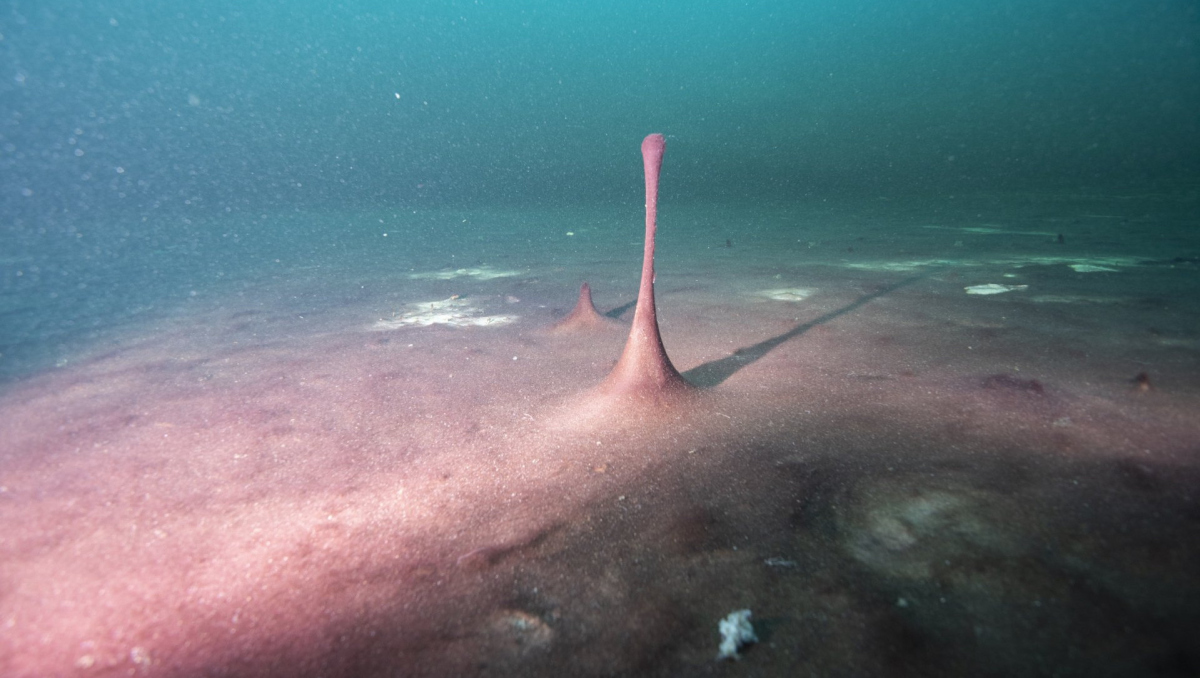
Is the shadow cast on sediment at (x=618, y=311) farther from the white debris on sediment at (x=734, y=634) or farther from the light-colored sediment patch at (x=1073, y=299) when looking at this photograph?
the light-colored sediment patch at (x=1073, y=299)

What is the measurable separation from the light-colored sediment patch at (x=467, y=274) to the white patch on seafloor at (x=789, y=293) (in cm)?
784

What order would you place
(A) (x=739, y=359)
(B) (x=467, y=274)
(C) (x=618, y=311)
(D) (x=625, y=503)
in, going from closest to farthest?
(D) (x=625, y=503) → (A) (x=739, y=359) → (C) (x=618, y=311) → (B) (x=467, y=274)

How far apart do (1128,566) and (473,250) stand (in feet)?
71.6

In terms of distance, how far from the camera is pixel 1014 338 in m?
7.09

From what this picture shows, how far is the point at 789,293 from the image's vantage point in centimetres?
1106

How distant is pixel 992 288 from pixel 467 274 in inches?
540

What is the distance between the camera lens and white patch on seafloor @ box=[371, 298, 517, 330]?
33.0ft

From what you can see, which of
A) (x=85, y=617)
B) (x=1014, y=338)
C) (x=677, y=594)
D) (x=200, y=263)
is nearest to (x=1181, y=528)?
(x=677, y=594)

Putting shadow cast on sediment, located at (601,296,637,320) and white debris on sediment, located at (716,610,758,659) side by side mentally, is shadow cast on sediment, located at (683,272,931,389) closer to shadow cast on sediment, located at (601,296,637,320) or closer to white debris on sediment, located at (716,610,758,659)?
shadow cast on sediment, located at (601,296,637,320)

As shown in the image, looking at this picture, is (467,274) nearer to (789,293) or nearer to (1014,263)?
(789,293)

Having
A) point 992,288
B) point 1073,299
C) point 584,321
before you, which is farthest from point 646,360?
point 992,288

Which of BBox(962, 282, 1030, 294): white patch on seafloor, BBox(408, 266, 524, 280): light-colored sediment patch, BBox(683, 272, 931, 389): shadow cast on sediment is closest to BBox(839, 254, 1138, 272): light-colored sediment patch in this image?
BBox(962, 282, 1030, 294): white patch on seafloor

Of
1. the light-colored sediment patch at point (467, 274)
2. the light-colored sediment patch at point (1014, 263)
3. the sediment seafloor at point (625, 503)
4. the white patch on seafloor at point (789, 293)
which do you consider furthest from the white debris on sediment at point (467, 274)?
the light-colored sediment patch at point (1014, 263)

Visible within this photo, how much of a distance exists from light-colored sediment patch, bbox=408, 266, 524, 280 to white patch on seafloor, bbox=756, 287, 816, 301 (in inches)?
309
